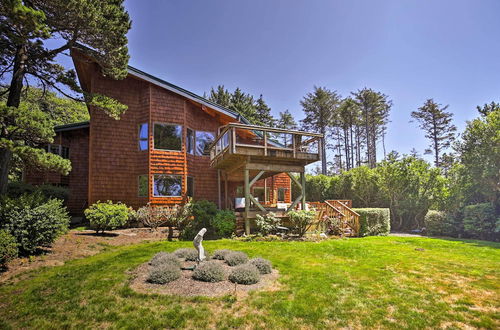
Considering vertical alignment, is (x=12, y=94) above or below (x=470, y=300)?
above

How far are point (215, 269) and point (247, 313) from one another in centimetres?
153

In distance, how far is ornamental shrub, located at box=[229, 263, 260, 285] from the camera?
5113mm

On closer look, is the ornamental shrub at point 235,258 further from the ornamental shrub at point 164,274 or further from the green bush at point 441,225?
the green bush at point 441,225

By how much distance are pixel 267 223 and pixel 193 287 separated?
5.90 meters

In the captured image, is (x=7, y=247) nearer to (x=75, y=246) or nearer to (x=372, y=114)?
(x=75, y=246)

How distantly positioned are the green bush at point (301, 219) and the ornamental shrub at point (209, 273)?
218 inches

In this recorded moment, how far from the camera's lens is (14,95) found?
8.32 metres

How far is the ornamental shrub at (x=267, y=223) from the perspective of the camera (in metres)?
10.3

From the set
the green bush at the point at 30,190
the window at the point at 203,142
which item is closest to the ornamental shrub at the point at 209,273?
the green bush at the point at 30,190

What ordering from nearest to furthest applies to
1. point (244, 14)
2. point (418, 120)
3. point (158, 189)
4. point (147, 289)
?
point (147, 289)
point (158, 189)
point (244, 14)
point (418, 120)

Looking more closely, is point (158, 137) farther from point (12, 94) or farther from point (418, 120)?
point (418, 120)

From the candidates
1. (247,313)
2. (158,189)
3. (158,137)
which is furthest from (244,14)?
(247,313)

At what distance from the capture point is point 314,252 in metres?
8.03

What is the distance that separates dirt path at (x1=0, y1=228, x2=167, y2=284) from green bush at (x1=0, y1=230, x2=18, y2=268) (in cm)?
17
